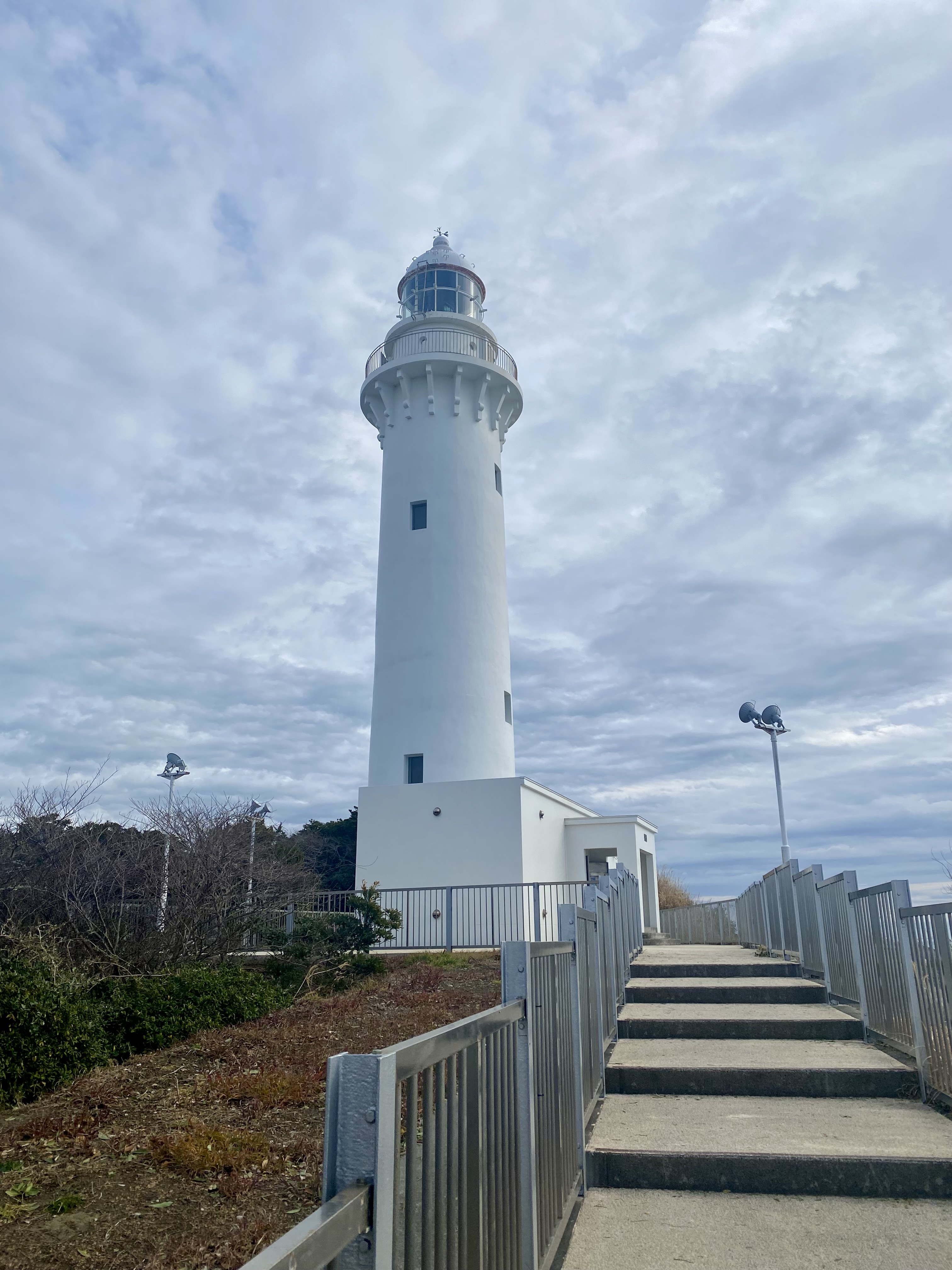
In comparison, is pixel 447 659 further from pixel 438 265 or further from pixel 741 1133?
pixel 741 1133

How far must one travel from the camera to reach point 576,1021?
4.72 m

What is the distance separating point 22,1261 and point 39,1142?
1.79m

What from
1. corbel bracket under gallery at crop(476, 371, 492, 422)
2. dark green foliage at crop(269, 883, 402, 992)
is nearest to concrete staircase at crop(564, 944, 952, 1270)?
dark green foliage at crop(269, 883, 402, 992)

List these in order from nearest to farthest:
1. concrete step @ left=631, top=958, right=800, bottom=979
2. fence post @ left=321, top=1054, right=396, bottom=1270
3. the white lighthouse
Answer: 1. fence post @ left=321, top=1054, right=396, bottom=1270
2. concrete step @ left=631, top=958, right=800, bottom=979
3. the white lighthouse

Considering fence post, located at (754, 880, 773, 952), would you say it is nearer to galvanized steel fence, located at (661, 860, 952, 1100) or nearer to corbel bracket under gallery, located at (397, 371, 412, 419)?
galvanized steel fence, located at (661, 860, 952, 1100)

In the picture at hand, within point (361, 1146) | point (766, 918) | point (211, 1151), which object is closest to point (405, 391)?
point (766, 918)

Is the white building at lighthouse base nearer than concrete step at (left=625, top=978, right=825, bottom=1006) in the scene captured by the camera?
No

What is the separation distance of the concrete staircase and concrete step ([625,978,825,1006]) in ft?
4.04

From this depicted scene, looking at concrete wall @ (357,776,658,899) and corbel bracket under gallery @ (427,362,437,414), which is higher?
corbel bracket under gallery @ (427,362,437,414)

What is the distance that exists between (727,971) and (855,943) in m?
2.90

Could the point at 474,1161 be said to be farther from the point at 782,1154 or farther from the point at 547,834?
the point at 547,834

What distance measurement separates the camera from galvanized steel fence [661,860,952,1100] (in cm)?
574

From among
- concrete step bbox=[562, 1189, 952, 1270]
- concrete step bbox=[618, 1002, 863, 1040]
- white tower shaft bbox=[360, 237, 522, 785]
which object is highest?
white tower shaft bbox=[360, 237, 522, 785]

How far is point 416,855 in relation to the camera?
20719mm
